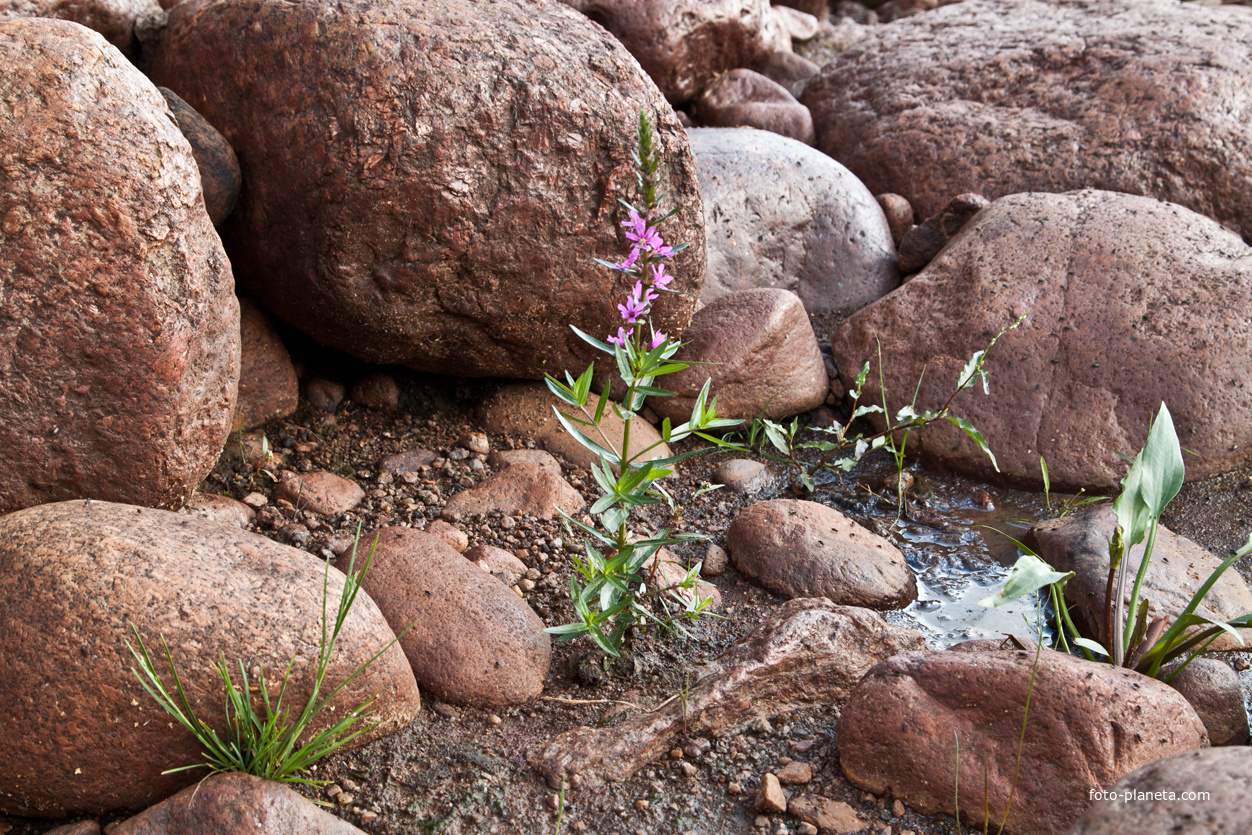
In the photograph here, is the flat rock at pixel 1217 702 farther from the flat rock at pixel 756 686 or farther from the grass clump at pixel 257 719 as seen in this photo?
the grass clump at pixel 257 719

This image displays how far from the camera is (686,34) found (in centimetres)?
514

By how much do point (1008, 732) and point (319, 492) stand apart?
205 centimetres

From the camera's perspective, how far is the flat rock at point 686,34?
497 centimetres

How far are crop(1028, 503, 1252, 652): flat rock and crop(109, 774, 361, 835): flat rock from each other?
1.99 m

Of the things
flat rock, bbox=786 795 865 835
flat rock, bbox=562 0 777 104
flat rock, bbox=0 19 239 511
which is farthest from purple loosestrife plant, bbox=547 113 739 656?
flat rock, bbox=562 0 777 104

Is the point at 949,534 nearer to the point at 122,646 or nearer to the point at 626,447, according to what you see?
the point at 626,447

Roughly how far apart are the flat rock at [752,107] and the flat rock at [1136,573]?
293cm

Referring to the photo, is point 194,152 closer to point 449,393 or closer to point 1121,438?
point 449,393

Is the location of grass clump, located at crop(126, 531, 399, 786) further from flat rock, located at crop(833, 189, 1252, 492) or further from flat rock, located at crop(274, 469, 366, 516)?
flat rock, located at crop(833, 189, 1252, 492)

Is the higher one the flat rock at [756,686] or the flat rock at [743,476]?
the flat rock at [756,686]

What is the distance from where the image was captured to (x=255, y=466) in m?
3.03

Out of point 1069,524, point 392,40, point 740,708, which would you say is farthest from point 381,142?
point 1069,524

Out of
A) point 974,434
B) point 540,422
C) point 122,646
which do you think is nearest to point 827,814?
point 122,646

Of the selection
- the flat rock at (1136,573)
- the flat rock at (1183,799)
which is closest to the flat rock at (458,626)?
the flat rock at (1183,799)
